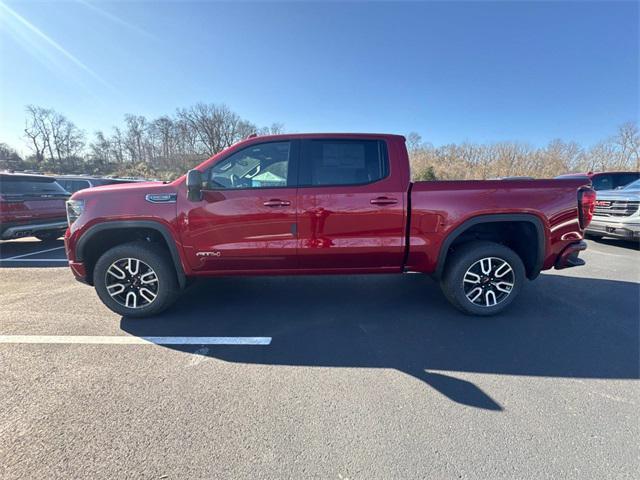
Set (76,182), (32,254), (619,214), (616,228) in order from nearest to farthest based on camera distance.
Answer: (32,254) → (616,228) → (619,214) → (76,182)

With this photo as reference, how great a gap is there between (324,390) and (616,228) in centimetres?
819

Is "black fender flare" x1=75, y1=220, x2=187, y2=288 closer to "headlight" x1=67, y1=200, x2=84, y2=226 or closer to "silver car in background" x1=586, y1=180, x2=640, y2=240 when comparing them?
"headlight" x1=67, y1=200, x2=84, y2=226

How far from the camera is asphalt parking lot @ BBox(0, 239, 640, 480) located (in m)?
1.66

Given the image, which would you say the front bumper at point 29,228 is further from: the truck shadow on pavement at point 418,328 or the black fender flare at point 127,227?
the truck shadow on pavement at point 418,328

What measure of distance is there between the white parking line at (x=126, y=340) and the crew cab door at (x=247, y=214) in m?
0.77

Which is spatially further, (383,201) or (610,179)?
(610,179)

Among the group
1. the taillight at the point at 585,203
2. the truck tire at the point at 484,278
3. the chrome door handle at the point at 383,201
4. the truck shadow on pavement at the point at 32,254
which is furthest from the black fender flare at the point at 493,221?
the truck shadow on pavement at the point at 32,254

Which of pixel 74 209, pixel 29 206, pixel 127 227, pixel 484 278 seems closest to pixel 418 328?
pixel 484 278

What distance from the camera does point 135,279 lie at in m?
3.30

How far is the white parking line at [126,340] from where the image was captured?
2852 millimetres

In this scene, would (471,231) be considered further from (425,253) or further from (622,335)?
(622,335)

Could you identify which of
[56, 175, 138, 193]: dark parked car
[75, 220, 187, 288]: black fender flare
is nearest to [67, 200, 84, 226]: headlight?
[75, 220, 187, 288]: black fender flare

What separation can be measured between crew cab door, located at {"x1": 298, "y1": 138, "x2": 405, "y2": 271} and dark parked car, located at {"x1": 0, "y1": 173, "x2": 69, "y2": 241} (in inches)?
273

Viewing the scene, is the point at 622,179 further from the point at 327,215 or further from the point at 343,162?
the point at 327,215
